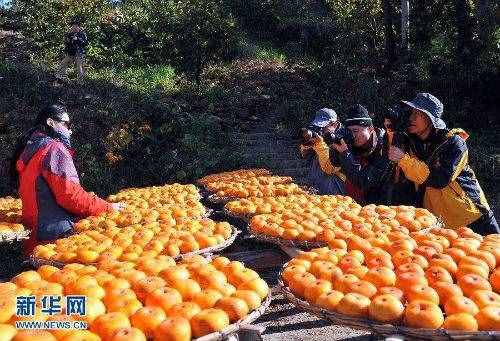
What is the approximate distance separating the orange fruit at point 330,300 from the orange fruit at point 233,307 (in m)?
0.36

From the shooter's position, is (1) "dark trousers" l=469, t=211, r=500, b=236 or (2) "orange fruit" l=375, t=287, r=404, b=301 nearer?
(2) "orange fruit" l=375, t=287, r=404, b=301

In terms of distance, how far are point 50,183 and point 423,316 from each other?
10.7 feet

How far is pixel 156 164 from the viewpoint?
9.98 meters

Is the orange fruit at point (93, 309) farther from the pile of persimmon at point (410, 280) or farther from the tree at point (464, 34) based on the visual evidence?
the tree at point (464, 34)

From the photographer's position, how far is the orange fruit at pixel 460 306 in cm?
217

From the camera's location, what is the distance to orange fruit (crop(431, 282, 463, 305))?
2332 mm

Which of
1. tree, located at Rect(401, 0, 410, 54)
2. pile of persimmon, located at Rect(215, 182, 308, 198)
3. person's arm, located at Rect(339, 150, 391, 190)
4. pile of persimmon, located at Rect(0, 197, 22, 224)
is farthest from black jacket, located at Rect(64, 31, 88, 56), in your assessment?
person's arm, located at Rect(339, 150, 391, 190)

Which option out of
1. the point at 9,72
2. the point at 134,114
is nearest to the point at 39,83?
the point at 9,72

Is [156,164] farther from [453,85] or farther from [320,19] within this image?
[320,19]

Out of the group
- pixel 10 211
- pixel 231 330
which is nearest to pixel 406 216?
pixel 231 330

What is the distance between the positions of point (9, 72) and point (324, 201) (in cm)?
1030

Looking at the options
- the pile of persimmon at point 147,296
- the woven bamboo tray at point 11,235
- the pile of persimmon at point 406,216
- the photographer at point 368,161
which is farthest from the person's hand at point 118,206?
the pile of persimmon at point 406,216

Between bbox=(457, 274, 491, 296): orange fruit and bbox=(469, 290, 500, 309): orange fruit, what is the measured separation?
0.16ft

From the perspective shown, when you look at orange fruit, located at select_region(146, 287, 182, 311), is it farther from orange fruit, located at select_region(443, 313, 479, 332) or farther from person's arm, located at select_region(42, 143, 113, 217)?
person's arm, located at select_region(42, 143, 113, 217)
